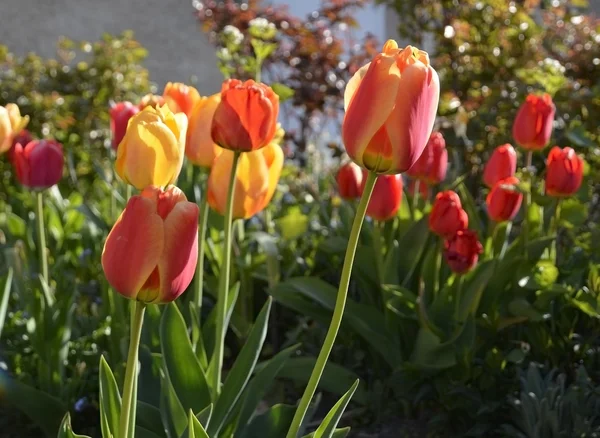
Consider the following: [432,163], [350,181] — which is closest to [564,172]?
[432,163]

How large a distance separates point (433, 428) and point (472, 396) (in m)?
0.17

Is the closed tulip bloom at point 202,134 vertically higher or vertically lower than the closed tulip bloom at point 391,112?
lower

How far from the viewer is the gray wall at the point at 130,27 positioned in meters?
8.53

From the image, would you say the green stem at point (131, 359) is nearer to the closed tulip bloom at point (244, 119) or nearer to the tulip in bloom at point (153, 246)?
the tulip in bloom at point (153, 246)

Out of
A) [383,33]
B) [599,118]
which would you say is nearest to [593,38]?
[599,118]

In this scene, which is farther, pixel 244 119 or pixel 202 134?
pixel 202 134

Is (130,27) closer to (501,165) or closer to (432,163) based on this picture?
(432,163)

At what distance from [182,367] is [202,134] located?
50 cm

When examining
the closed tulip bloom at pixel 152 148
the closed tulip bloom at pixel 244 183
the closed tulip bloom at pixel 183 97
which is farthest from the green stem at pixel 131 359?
the closed tulip bloom at pixel 183 97

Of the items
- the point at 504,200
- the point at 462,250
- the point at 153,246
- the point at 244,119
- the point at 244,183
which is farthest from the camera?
the point at 504,200

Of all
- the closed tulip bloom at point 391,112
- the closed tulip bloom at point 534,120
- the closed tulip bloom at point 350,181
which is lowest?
the closed tulip bloom at point 350,181

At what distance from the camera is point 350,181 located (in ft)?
7.72

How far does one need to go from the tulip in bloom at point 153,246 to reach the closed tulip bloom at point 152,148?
25 centimetres

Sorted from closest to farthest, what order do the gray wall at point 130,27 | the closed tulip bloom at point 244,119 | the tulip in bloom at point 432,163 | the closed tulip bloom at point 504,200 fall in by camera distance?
the closed tulip bloom at point 244,119 → the closed tulip bloom at point 504,200 → the tulip in bloom at point 432,163 → the gray wall at point 130,27
